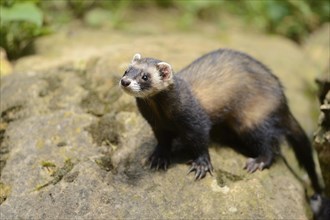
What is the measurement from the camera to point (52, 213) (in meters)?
3.73

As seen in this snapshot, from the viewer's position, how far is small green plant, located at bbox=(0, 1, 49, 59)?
5.65 m

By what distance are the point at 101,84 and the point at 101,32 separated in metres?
A: 2.19

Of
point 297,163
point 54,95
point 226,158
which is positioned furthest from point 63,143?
point 297,163

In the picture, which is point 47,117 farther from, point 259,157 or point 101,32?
point 101,32

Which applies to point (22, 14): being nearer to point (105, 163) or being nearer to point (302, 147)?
point (105, 163)

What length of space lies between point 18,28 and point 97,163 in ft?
9.12

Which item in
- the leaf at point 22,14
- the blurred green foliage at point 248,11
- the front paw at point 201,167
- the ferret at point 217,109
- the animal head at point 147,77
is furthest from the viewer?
the blurred green foliage at point 248,11

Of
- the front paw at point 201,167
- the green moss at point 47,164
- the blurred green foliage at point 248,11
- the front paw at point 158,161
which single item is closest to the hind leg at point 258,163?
the front paw at point 201,167

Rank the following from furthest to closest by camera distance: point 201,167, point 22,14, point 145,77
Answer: point 22,14 < point 201,167 < point 145,77

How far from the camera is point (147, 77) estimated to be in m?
3.86

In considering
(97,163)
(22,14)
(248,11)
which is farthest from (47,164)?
(248,11)

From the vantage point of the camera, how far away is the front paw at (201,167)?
4152 mm

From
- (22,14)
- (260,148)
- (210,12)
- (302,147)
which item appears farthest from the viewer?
(210,12)

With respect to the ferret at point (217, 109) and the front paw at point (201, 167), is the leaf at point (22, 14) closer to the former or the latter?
the ferret at point (217, 109)
